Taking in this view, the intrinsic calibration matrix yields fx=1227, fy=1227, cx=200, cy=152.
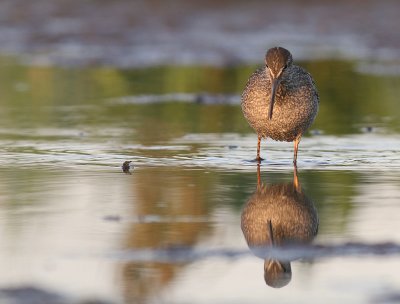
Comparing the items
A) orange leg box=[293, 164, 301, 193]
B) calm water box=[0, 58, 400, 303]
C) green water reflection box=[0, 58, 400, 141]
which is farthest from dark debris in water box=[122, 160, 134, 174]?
green water reflection box=[0, 58, 400, 141]

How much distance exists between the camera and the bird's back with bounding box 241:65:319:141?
10273 mm

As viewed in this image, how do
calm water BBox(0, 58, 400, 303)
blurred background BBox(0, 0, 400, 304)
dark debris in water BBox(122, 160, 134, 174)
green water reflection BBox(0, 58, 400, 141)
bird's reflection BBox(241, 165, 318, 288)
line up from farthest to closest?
green water reflection BBox(0, 58, 400, 141) < dark debris in water BBox(122, 160, 134, 174) < bird's reflection BBox(241, 165, 318, 288) < blurred background BBox(0, 0, 400, 304) < calm water BBox(0, 58, 400, 303)

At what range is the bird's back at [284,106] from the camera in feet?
33.7

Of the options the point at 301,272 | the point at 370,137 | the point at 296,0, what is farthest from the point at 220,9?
the point at 301,272

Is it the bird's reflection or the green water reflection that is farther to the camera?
the green water reflection

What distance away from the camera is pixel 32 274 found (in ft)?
20.8

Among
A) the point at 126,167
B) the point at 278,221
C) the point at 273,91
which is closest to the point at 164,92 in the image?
the point at 273,91

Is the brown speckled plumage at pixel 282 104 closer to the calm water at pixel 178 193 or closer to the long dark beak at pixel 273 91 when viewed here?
the long dark beak at pixel 273 91

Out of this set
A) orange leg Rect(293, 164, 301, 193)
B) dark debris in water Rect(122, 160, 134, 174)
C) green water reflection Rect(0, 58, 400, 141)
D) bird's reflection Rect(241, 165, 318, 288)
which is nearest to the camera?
bird's reflection Rect(241, 165, 318, 288)

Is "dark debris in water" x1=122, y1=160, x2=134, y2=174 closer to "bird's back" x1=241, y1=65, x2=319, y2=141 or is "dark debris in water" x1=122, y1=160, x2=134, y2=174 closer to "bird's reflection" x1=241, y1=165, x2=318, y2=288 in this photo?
"bird's reflection" x1=241, y1=165, x2=318, y2=288

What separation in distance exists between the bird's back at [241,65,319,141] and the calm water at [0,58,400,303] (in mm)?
270

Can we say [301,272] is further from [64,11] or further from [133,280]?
[64,11]

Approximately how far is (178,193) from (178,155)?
194 centimetres

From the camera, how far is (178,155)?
10.5m
